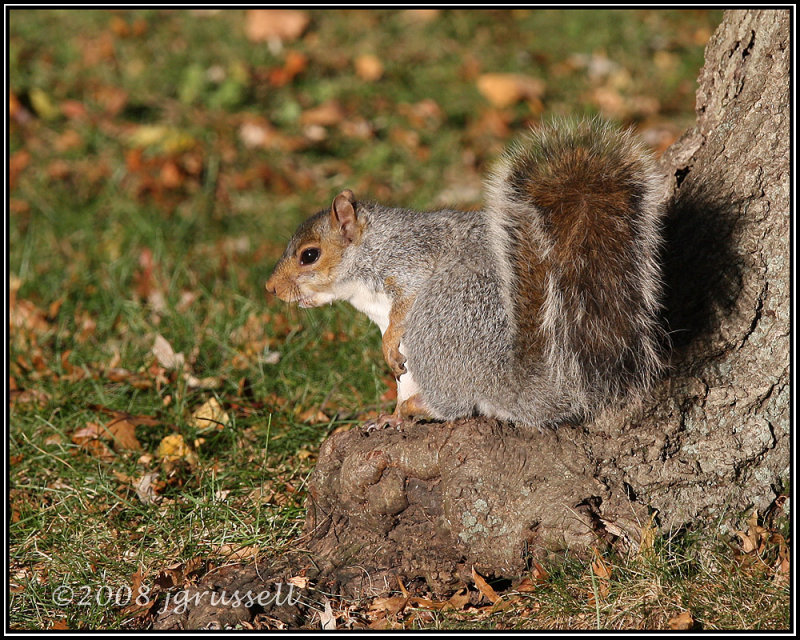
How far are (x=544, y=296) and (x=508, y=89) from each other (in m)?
2.85

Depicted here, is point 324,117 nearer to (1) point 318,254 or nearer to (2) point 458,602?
(1) point 318,254

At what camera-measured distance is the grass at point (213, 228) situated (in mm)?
Answer: 1916

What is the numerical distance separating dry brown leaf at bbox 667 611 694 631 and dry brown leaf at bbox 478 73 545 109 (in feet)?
10.4

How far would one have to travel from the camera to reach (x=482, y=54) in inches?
180

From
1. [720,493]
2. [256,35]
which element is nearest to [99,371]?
[720,493]

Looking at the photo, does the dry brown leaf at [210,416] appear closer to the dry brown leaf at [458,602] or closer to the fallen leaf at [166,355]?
the fallen leaf at [166,355]

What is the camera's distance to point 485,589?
173 centimetres

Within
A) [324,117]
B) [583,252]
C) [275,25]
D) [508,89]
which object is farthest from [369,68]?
[583,252]

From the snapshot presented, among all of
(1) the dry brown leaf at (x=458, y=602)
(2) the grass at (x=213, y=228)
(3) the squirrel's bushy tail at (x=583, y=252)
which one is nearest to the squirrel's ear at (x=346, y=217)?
(2) the grass at (x=213, y=228)

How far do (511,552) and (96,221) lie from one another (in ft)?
8.19

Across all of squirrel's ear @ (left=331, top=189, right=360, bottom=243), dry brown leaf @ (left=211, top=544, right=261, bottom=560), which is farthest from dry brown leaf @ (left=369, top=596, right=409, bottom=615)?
squirrel's ear @ (left=331, top=189, right=360, bottom=243)

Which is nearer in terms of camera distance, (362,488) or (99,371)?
(362,488)
